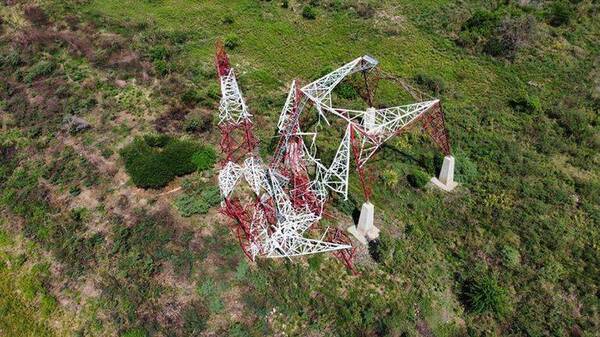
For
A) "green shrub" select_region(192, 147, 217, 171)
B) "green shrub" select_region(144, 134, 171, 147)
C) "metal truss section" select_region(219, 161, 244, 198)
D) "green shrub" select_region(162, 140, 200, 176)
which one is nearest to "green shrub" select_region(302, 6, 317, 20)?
"green shrub" select_region(162, 140, 200, 176)

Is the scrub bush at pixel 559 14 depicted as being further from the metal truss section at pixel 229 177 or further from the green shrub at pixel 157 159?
the green shrub at pixel 157 159

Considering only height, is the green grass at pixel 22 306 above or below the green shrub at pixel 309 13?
below

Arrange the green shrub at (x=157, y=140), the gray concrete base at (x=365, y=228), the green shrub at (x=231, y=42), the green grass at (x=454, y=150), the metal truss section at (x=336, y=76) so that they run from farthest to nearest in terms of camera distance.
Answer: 1. the green shrub at (x=231, y=42)
2. the green shrub at (x=157, y=140)
3. the metal truss section at (x=336, y=76)
4. the gray concrete base at (x=365, y=228)
5. the green grass at (x=454, y=150)

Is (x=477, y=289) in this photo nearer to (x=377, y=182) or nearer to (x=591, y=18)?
(x=377, y=182)

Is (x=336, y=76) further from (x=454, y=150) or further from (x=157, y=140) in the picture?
(x=157, y=140)

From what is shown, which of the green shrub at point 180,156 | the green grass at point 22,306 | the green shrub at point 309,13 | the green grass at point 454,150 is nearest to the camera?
the green grass at point 22,306

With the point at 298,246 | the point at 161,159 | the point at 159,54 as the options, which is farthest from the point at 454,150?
the point at 159,54

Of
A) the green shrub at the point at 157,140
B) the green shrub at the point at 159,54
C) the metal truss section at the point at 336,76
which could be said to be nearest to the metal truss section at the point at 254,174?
the metal truss section at the point at 336,76

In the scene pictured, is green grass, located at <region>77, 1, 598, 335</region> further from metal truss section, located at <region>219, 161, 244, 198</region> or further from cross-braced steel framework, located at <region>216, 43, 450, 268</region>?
metal truss section, located at <region>219, 161, 244, 198</region>
